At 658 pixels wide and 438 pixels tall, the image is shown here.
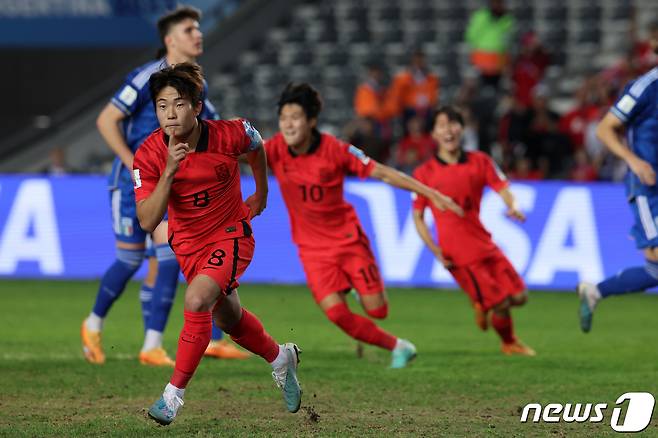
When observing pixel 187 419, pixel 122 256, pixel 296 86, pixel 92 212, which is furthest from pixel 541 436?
pixel 92 212

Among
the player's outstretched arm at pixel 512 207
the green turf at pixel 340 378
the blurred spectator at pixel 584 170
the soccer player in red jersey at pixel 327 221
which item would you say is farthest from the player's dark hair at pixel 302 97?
the blurred spectator at pixel 584 170

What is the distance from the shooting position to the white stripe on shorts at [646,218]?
879 centimetres

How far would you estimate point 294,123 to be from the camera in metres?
8.60

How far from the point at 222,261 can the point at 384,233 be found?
8131mm

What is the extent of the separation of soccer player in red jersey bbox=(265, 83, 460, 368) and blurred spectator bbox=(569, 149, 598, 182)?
770cm

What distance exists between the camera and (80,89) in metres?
22.3

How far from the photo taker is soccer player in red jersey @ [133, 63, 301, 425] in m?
6.30

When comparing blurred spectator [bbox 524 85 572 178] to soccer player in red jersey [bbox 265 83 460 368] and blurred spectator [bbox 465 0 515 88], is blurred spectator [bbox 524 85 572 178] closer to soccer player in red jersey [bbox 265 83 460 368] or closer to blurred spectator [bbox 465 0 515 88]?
blurred spectator [bbox 465 0 515 88]

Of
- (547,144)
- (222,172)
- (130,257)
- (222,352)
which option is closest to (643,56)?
(547,144)

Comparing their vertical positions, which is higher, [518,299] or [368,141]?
[368,141]

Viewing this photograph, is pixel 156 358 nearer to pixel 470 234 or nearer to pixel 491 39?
pixel 470 234

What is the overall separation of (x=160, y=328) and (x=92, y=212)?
6.62 m

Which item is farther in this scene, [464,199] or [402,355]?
[464,199]

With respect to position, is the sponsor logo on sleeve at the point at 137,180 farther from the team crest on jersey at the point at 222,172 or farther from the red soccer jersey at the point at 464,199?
the red soccer jersey at the point at 464,199
